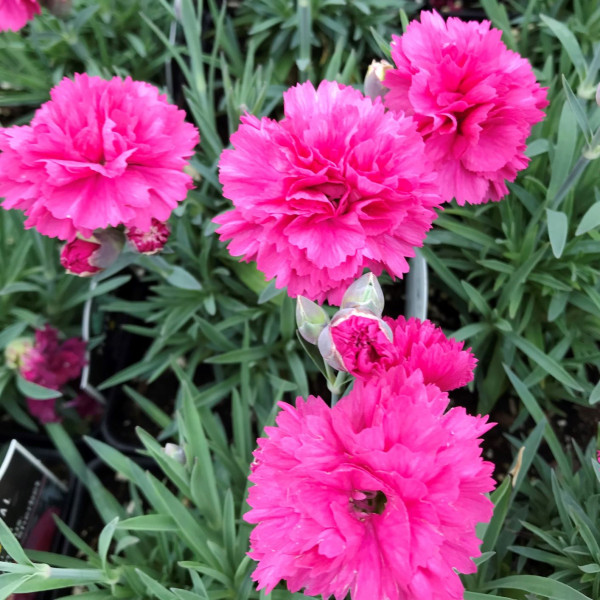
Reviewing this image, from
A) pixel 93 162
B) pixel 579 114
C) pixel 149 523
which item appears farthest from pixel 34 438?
pixel 579 114

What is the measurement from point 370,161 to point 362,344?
0.62 ft

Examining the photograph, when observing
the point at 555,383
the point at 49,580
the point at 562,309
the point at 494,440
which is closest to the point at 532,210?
the point at 562,309

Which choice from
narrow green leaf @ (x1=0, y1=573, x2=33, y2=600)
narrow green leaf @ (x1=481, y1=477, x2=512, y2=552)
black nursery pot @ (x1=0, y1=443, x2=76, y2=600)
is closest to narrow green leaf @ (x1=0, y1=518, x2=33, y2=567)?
narrow green leaf @ (x1=0, y1=573, x2=33, y2=600)

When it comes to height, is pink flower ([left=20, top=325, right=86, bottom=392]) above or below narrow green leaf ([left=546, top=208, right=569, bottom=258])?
below

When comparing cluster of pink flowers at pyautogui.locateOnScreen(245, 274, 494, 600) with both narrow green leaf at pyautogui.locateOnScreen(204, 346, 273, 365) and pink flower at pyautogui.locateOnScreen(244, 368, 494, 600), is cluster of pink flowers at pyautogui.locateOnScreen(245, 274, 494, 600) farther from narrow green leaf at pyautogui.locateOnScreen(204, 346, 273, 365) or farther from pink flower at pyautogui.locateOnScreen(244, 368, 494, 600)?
narrow green leaf at pyautogui.locateOnScreen(204, 346, 273, 365)

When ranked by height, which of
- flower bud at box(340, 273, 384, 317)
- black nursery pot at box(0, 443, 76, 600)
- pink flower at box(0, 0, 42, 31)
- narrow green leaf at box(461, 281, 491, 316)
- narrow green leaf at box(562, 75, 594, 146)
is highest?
pink flower at box(0, 0, 42, 31)

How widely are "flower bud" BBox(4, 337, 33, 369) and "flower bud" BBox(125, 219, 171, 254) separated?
34 centimetres

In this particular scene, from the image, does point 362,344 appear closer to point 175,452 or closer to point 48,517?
point 175,452

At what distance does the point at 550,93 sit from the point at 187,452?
35.9 inches

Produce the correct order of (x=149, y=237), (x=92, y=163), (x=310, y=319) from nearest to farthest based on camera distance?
(x=310, y=319) → (x=92, y=163) → (x=149, y=237)

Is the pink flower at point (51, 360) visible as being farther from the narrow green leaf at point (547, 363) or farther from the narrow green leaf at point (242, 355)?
the narrow green leaf at point (547, 363)

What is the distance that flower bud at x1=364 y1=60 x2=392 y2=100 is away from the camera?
0.68 metres

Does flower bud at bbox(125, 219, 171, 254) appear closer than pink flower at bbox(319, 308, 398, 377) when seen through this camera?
No

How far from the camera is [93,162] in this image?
0.66m
